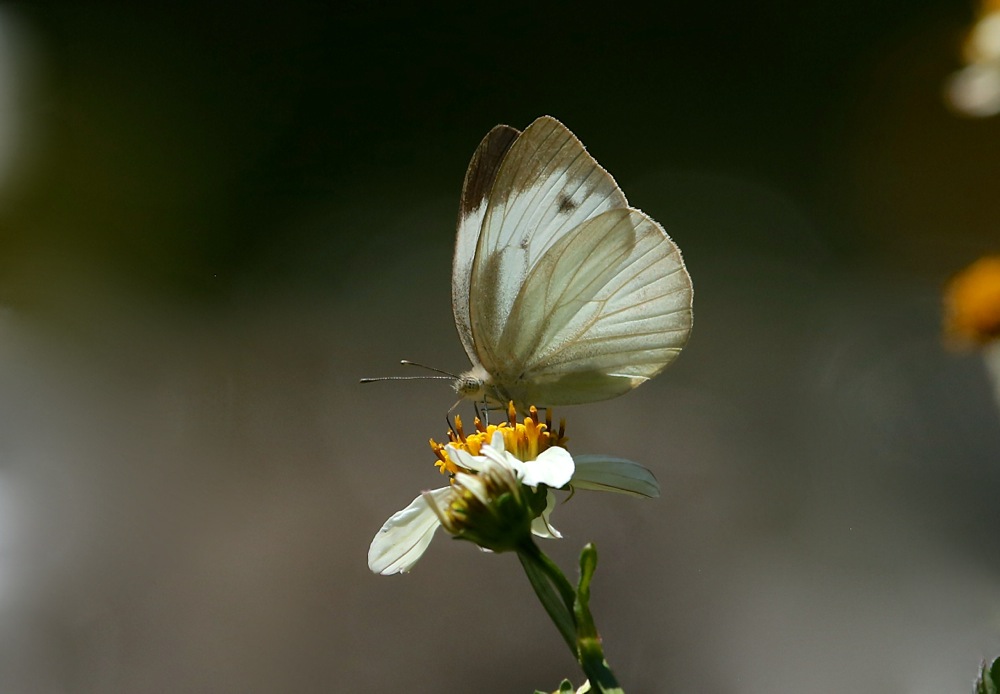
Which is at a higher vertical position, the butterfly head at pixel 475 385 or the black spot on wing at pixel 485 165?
the black spot on wing at pixel 485 165

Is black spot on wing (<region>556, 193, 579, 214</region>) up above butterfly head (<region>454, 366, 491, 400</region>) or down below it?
above

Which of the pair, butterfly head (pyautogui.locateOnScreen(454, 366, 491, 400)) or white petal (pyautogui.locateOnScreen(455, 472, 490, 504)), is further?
butterfly head (pyautogui.locateOnScreen(454, 366, 491, 400))

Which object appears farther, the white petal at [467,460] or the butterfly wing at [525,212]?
the butterfly wing at [525,212]

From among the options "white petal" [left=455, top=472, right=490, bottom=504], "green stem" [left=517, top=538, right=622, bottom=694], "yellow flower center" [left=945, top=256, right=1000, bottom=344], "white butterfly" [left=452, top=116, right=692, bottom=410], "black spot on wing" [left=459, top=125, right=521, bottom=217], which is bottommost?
"green stem" [left=517, top=538, right=622, bottom=694]

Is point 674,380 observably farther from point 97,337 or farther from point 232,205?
point 97,337

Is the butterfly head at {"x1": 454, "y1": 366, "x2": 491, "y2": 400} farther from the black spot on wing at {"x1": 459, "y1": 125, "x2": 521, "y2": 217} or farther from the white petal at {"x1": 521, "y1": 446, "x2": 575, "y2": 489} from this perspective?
the white petal at {"x1": 521, "y1": 446, "x2": 575, "y2": 489}

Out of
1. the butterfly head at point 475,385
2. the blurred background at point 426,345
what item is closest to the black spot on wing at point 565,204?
the butterfly head at point 475,385

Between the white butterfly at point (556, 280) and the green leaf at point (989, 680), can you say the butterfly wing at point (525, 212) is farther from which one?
the green leaf at point (989, 680)

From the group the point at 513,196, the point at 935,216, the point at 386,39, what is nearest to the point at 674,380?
the point at 935,216

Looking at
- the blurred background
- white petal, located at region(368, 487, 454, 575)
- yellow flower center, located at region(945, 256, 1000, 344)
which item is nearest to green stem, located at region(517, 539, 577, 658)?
white petal, located at region(368, 487, 454, 575)
